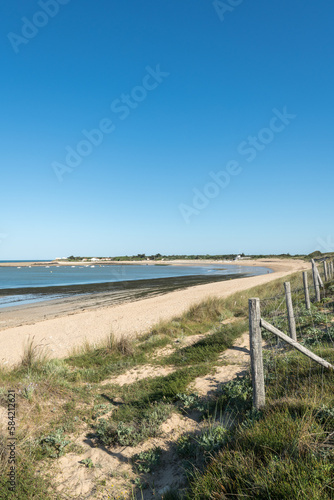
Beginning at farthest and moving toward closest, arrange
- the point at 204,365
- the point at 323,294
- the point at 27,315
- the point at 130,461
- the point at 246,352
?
the point at 27,315 → the point at 323,294 → the point at 246,352 → the point at 204,365 → the point at 130,461

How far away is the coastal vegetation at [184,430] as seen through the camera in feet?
10.0

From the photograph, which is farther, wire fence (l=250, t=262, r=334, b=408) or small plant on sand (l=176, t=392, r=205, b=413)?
small plant on sand (l=176, t=392, r=205, b=413)

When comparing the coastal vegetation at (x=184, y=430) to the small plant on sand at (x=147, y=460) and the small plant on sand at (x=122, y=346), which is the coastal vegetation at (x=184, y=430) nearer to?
the small plant on sand at (x=147, y=460)

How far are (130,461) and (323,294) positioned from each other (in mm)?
12643

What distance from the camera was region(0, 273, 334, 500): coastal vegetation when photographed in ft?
10.0

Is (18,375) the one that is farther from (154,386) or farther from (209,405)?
(209,405)

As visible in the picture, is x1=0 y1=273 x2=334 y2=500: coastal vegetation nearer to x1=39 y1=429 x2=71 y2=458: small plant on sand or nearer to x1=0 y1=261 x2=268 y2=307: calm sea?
x1=39 y1=429 x2=71 y2=458: small plant on sand

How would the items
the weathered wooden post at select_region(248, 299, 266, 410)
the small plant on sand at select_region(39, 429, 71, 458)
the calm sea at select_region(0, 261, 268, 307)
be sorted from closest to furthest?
the small plant on sand at select_region(39, 429, 71, 458) → the weathered wooden post at select_region(248, 299, 266, 410) → the calm sea at select_region(0, 261, 268, 307)

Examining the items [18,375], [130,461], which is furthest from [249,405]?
[18,375]

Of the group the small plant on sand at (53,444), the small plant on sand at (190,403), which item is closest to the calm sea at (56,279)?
the small plant on sand at (53,444)

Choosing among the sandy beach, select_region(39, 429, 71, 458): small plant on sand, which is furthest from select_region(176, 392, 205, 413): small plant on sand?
the sandy beach

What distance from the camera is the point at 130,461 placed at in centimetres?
437

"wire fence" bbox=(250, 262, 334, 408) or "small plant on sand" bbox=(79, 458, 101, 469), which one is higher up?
"wire fence" bbox=(250, 262, 334, 408)

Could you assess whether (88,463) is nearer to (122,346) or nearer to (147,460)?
(147,460)
